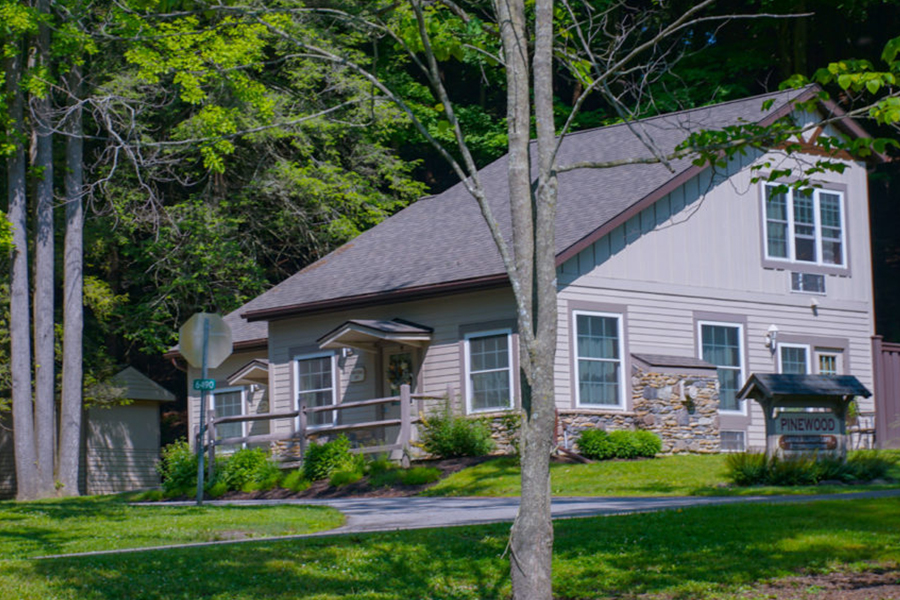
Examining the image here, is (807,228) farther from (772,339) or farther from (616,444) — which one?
(616,444)

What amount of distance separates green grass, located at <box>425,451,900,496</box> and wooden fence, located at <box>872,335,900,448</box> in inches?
159

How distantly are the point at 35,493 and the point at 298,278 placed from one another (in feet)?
23.5

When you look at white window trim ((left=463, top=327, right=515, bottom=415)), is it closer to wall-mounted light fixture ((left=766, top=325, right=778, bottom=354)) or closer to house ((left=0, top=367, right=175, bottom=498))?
wall-mounted light fixture ((left=766, top=325, right=778, bottom=354))

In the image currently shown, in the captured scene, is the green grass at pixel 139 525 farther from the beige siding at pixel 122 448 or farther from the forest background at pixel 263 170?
the beige siding at pixel 122 448

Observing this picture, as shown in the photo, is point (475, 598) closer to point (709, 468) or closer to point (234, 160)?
point (709, 468)

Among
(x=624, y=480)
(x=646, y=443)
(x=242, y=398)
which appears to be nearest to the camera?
(x=624, y=480)

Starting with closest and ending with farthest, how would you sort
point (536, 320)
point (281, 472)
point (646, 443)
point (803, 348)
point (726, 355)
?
point (536, 320) < point (646, 443) < point (281, 472) < point (726, 355) < point (803, 348)

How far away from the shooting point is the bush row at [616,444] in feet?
69.4

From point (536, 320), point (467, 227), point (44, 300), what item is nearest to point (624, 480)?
point (467, 227)

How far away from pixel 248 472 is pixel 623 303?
7506 mm

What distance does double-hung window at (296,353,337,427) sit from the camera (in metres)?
25.8

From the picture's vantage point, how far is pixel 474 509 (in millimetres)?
14984

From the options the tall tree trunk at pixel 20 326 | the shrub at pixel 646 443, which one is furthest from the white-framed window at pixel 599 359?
the tall tree trunk at pixel 20 326

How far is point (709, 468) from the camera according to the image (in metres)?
19.0
